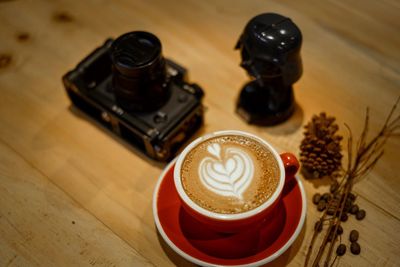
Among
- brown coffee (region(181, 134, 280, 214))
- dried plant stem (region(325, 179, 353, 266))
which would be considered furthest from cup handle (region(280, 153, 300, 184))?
dried plant stem (region(325, 179, 353, 266))

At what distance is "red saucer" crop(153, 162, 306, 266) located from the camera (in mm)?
695

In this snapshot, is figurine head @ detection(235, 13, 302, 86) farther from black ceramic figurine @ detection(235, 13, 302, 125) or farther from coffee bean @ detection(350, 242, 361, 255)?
coffee bean @ detection(350, 242, 361, 255)

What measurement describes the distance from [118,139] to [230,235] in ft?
1.00

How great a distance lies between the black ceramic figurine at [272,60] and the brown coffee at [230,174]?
130mm

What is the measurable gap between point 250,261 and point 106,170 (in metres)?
0.32

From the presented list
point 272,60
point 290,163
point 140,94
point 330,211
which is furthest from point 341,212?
point 140,94

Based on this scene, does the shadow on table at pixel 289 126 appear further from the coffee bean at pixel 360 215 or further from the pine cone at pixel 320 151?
the coffee bean at pixel 360 215

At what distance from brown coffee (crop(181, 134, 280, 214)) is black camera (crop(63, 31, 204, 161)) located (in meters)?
0.11

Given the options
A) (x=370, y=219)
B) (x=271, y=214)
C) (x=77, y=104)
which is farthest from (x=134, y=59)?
(x=370, y=219)

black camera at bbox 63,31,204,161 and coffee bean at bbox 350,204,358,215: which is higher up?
black camera at bbox 63,31,204,161

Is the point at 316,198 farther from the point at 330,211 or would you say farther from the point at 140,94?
the point at 140,94

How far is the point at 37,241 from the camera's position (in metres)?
0.77

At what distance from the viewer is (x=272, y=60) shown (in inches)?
29.8

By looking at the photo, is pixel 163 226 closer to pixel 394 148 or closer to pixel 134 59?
pixel 134 59
